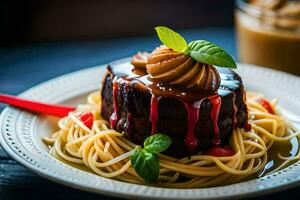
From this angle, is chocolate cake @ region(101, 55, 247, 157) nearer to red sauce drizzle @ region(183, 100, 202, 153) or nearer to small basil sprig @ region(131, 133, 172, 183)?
red sauce drizzle @ region(183, 100, 202, 153)

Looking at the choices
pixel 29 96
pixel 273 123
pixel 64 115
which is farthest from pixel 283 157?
pixel 29 96

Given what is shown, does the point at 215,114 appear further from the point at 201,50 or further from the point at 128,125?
the point at 128,125

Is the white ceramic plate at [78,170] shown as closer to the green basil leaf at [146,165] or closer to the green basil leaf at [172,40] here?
the green basil leaf at [146,165]

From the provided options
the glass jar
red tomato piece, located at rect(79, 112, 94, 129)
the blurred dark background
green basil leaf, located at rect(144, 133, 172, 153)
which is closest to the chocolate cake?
green basil leaf, located at rect(144, 133, 172, 153)

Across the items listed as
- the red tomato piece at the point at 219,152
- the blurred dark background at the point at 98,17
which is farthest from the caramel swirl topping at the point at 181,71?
the blurred dark background at the point at 98,17

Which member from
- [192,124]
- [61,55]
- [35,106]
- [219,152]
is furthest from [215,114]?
[61,55]

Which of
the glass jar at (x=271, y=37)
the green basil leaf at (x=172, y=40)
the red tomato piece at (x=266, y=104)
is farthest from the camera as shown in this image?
the glass jar at (x=271, y=37)
